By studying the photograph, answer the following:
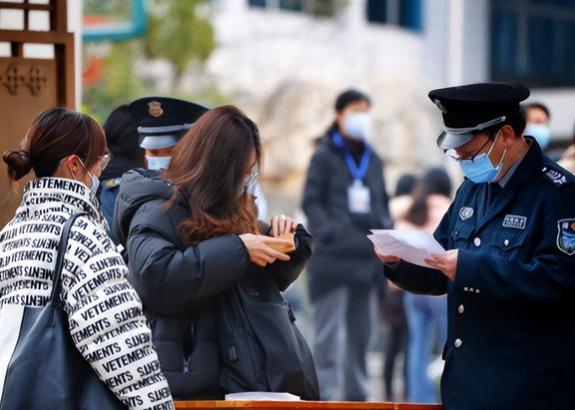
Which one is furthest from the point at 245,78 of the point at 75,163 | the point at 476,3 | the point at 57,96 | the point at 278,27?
the point at 75,163

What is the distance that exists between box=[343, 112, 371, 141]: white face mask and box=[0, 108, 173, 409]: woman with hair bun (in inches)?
212

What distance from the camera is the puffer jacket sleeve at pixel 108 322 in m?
3.98

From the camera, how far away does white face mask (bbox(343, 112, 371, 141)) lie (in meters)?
9.48

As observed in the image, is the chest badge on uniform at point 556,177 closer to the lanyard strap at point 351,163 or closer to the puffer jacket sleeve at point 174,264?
the puffer jacket sleeve at point 174,264

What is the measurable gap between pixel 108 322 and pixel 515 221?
1.42 metres

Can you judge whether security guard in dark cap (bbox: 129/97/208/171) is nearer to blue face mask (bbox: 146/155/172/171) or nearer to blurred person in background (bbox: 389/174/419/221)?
blue face mask (bbox: 146/155/172/171)

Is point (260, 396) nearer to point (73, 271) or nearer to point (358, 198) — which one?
point (73, 271)

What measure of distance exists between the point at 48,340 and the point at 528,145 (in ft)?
5.90

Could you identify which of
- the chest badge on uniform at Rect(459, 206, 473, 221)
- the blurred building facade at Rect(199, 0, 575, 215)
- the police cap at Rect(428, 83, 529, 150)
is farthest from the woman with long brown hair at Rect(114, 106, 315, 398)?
the blurred building facade at Rect(199, 0, 575, 215)

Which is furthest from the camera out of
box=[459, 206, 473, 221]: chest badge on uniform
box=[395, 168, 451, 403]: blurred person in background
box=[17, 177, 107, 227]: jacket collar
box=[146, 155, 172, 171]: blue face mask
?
box=[395, 168, 451, 403]: blurred person in background

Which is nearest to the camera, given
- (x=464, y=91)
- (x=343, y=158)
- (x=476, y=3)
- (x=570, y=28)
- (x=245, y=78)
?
(x=464, y=91)

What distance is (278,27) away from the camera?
24531mm

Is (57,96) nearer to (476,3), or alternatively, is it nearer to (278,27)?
(476,3)

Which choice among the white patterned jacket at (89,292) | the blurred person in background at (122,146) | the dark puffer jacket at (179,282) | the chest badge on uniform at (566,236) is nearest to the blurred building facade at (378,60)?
the blurred person in background at (122,146)
